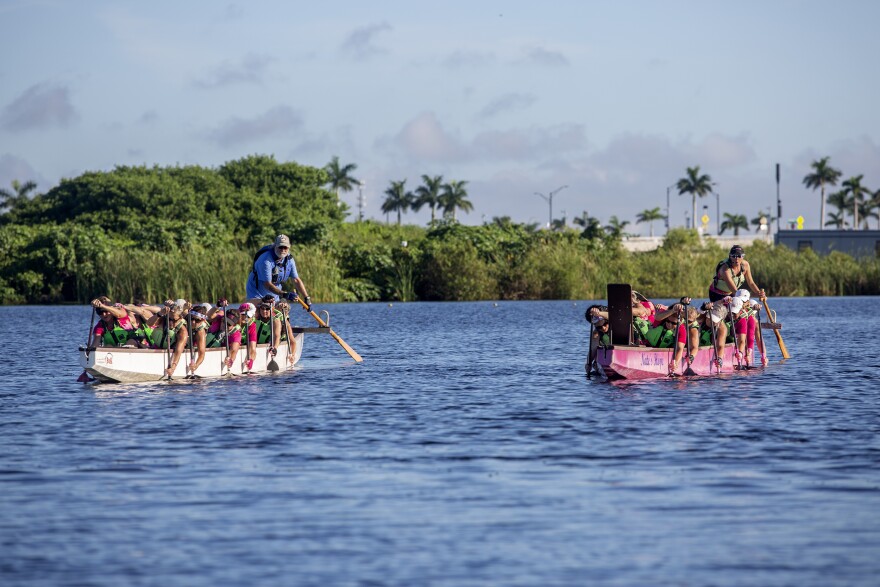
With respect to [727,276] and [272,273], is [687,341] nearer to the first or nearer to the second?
[727,276]

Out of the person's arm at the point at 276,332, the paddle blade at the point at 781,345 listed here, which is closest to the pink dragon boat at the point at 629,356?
the paddle blade at the point at 781,345

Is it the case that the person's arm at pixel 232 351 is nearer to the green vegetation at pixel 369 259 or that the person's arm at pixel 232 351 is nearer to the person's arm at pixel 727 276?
the person's arm at pixel 727 276

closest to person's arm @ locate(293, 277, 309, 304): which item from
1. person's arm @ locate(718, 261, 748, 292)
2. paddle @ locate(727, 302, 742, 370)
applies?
person's arm @ locate(718, 261, 748, 292)

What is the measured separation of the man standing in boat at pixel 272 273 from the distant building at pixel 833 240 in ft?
329

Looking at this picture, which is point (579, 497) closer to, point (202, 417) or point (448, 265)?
point (202, 417)

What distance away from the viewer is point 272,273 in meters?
26.9

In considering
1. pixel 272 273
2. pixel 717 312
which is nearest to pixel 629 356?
pixel 717 312

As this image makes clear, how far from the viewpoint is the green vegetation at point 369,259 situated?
8419cm

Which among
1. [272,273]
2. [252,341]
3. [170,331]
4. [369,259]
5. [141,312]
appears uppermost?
[369,259]

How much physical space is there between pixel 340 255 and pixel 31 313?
984 inches

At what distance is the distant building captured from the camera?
4808 inches

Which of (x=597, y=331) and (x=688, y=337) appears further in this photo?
(x=688, y=337)

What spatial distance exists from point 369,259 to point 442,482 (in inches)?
3025

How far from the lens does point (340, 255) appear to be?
92.1m
